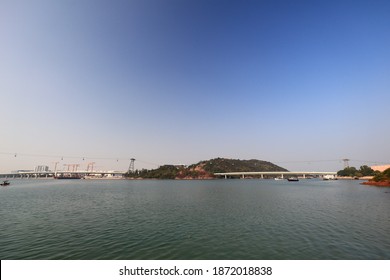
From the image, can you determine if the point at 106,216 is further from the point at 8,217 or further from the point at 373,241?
the point at 373,241

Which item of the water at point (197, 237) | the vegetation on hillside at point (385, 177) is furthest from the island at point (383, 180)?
the water at point (197, 237)

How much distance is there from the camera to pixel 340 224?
30.5m

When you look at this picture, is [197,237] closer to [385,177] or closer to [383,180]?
[385,177]

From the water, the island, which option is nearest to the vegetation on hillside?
the island

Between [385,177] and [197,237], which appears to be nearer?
[197,237]

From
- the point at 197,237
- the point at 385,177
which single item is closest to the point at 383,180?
the point at 385,177

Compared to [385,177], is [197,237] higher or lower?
lower

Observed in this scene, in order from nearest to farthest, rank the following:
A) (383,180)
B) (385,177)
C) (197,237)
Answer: (197,237) → (385,177) → (383,180)

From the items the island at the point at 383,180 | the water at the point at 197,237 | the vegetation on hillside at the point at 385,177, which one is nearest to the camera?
the water at the point at 197,237

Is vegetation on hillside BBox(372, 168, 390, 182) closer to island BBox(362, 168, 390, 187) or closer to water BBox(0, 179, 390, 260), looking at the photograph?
island BBox(362, 168, 390, 187)

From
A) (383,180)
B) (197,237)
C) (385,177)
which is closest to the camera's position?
(197,237)

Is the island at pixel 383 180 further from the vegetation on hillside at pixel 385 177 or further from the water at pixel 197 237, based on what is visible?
the water at pixel 197 237

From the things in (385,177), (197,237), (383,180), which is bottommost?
(197,237)

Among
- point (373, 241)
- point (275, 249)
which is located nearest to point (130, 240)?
point (275, 249)
